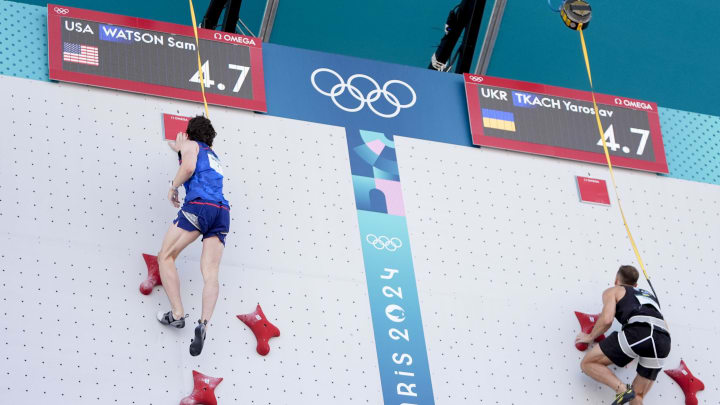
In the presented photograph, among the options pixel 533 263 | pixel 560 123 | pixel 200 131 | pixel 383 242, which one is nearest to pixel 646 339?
pixel 533 263

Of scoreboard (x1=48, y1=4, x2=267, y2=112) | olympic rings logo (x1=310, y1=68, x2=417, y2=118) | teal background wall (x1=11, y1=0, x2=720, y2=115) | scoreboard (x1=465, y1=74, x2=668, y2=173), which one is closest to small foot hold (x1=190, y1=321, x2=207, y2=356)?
scoreboard (x1=48, y1=4, x2=267, y2=112)

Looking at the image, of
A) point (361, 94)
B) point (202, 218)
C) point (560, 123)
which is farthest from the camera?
point (560, 123)

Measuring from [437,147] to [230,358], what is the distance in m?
2.09

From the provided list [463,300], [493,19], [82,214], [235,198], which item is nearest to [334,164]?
[235,198]

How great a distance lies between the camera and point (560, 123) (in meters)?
7.46

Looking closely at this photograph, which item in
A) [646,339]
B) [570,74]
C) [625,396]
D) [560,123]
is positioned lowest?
[625,396]

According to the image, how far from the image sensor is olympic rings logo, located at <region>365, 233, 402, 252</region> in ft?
21.7

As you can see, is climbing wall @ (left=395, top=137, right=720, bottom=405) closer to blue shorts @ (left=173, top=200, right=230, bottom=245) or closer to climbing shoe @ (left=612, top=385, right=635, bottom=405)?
climbing shoe @ (left=612, top=385, right=635, bottom=405)

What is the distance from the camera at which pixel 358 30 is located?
28.2 feet

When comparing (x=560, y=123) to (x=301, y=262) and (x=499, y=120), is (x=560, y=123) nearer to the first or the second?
(x=499, y=120)

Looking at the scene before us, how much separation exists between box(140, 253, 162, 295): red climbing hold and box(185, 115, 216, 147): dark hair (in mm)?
679

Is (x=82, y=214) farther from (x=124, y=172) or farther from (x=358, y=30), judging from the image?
(x=358, y=30)

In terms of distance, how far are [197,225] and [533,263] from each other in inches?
86.7

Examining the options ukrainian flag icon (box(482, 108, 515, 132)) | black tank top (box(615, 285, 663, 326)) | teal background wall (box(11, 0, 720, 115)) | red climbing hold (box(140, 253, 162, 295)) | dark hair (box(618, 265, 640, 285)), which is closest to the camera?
red climbing hold (box(140, 253, 162, 295))
